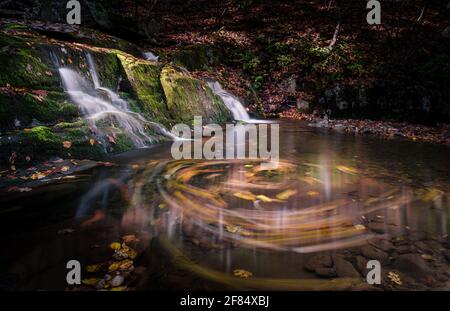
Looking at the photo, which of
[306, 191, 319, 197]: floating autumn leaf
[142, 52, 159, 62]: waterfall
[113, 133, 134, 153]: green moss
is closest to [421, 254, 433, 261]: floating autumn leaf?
[306, 191, 319, 197]: floating autumn leaf

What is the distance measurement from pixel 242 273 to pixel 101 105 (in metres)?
6.58

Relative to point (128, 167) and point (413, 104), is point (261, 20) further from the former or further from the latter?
point (128, 167)

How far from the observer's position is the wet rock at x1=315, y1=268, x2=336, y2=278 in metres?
2.50

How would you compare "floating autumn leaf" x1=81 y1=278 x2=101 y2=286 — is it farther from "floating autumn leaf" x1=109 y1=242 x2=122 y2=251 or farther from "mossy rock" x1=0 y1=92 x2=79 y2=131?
"mossy rock" x1=0 y1=92 x2=79 y2=131

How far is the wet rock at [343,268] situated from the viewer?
8.25 feet

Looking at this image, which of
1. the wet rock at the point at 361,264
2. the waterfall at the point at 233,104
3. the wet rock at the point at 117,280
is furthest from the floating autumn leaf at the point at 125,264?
the waterfall at the point at 233,104

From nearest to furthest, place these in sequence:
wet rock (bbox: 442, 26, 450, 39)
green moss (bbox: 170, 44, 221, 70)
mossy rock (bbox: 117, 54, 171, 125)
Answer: mossy rock (bbox: 117, 54, 171, 125)
green moss (bbox: 170, 44, 221, 70)
wet rock (bbox: 442, 26, 450, 39)

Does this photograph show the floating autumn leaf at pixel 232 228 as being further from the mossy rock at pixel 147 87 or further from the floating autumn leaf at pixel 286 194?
the mossy rock at pixel 147 87

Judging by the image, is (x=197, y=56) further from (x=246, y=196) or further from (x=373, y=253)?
(x=373, y=253)

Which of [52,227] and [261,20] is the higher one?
[261,20]

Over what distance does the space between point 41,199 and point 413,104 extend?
1463 cm

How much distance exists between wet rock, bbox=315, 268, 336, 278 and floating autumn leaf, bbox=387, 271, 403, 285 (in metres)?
0.44
